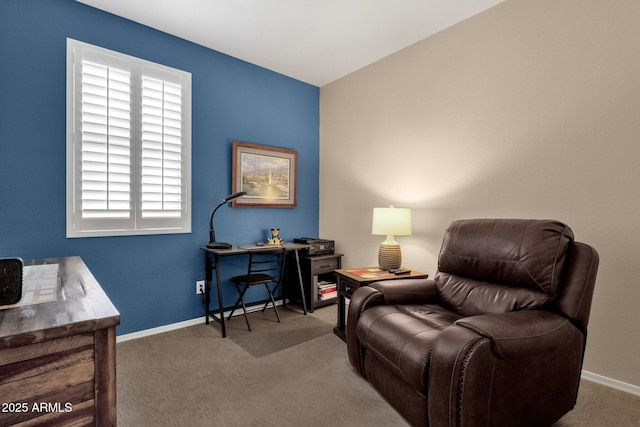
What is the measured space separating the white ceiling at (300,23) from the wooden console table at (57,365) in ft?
8.24

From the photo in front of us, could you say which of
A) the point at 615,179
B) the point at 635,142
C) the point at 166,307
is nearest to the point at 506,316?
the point at 615,179

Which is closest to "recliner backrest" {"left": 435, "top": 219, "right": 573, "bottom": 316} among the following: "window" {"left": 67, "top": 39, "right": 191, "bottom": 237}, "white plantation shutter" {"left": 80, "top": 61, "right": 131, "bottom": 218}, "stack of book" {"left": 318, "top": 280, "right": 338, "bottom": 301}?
"stack of book" {"left": 318, "top": 280, "right": 338, "bottom": 301}

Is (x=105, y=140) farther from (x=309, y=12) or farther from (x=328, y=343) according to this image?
→ (x=328, y=343)

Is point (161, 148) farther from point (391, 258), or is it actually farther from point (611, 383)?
point (611, 383)

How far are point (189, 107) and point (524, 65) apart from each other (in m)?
2.89

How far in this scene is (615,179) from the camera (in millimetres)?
2018

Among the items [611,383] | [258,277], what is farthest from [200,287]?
[611,383]

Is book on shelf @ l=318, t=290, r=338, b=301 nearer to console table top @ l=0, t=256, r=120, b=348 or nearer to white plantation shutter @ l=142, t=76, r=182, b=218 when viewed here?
white plantation shutter @ l=142, t=76, r=182, b=218

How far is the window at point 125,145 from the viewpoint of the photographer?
8.23 ft

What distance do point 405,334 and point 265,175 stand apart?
2.50 m

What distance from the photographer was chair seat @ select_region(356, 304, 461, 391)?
152cm

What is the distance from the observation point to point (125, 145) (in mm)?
2719

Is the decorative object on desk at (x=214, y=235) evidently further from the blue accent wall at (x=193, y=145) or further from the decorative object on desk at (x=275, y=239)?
the decorative object on desk at (x=275, y=239)

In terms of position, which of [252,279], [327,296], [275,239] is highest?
[275,239]
